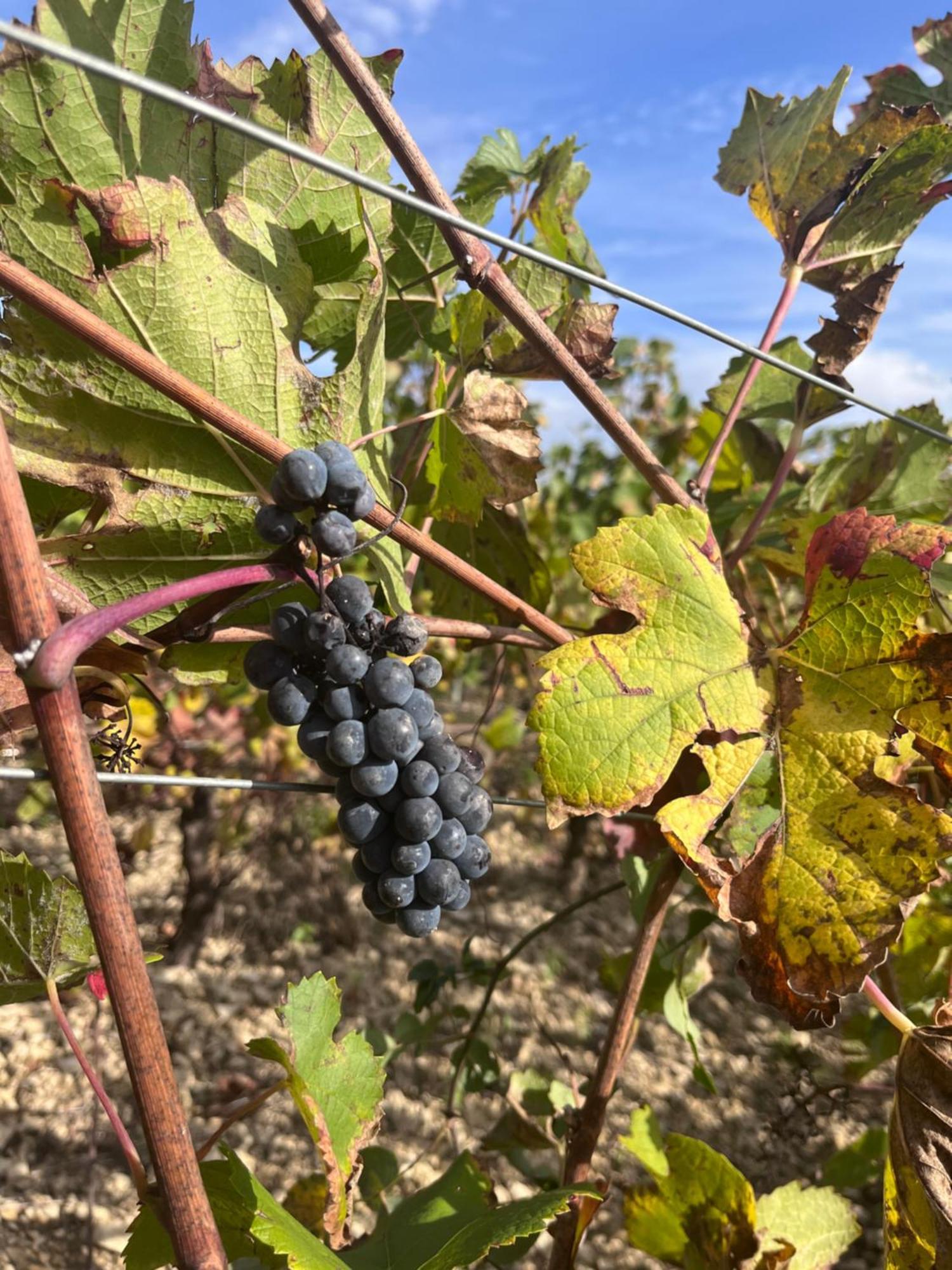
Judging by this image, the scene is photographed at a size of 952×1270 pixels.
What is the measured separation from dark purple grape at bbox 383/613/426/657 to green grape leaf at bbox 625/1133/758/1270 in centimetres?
94

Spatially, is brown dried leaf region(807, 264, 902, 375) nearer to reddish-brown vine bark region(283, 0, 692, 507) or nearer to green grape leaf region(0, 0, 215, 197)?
reddish-brown vine bark region(283, 0, 692, 507)

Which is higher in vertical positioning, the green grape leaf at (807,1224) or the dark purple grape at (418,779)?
the dark purple grape at (418,779)

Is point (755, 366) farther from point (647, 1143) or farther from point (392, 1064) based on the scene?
point (392, 1064)

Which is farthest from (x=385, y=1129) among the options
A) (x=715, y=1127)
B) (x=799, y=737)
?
(x=799, y=737)

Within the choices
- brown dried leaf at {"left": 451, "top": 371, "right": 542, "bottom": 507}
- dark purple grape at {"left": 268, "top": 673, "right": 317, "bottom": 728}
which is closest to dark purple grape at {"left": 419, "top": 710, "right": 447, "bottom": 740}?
dark purple grape at {"left": 268, "top": 673, "right": 317, "bottom": 728}

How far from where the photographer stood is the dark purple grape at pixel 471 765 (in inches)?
35.3

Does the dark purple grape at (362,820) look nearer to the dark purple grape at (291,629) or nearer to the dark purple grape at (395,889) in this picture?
the dark purple grape at (395,889)

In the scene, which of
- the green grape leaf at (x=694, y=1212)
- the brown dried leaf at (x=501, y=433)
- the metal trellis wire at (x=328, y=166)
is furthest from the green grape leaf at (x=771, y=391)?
the green grape leaf at (x=694, y=1212)

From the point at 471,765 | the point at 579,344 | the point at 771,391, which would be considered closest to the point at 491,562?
the point at 579,344

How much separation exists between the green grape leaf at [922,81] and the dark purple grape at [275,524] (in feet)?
3.98

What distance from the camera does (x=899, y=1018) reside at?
1.06m

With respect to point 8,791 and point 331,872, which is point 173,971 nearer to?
point 331,872

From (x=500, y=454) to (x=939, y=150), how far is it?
0.67 m

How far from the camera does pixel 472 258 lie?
101 centimetres
